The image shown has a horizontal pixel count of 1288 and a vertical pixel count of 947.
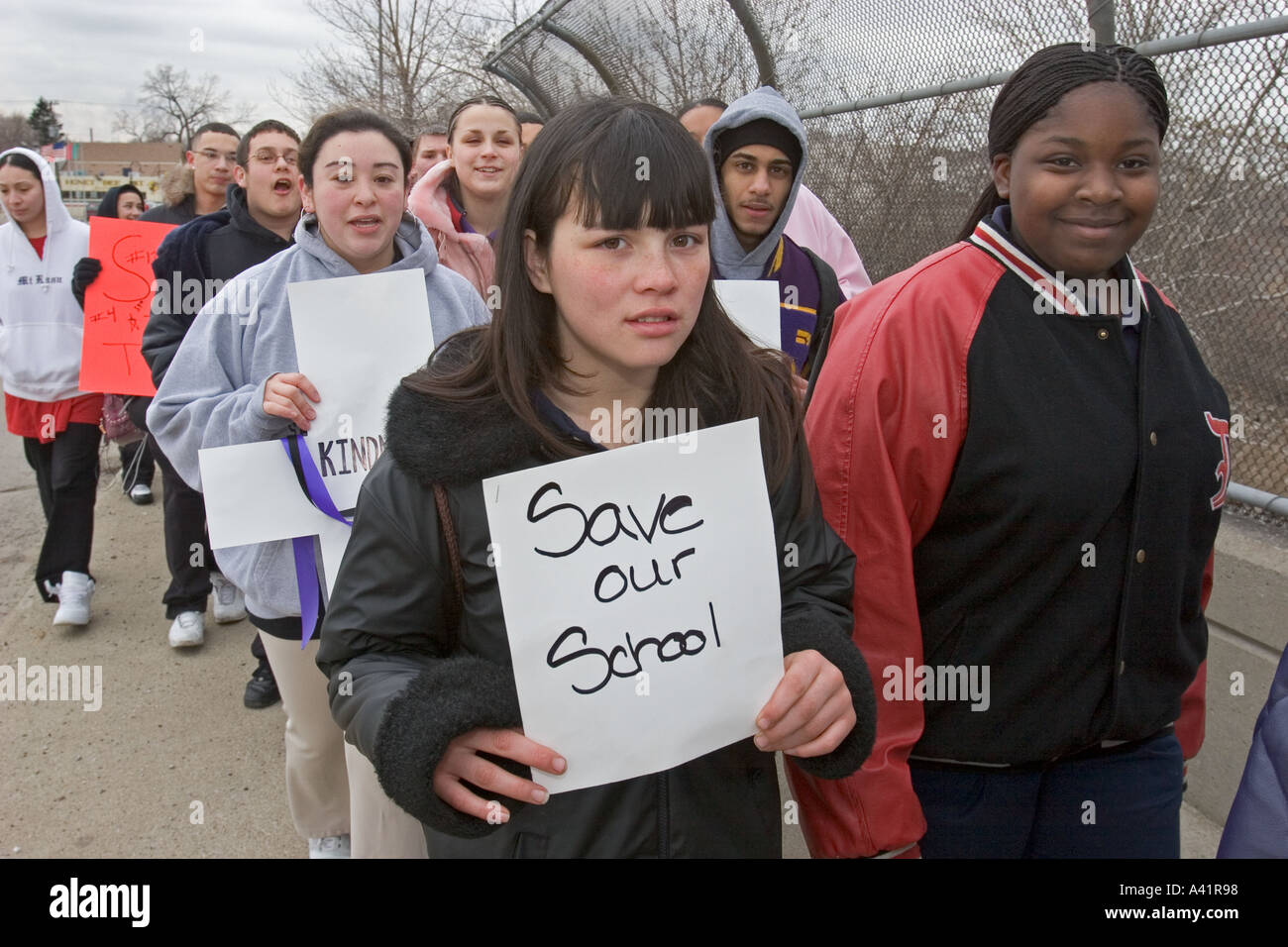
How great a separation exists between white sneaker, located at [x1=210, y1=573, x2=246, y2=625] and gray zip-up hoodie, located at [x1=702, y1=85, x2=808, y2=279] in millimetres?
3303

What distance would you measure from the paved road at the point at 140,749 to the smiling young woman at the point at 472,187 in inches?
82.1

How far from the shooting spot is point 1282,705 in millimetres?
1412

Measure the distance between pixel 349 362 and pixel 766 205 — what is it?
1473 millimetres

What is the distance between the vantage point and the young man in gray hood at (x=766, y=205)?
3.21 m

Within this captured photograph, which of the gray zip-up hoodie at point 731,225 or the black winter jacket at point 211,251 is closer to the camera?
the gray zip-up hoodie at point 731,225

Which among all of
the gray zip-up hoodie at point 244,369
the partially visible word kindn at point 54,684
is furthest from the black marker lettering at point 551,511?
the partially visible word kindn at point 54,684

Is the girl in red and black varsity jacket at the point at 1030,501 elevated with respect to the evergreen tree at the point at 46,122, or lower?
lower

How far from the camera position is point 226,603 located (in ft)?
16.9

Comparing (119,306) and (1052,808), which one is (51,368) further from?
(1052,808)

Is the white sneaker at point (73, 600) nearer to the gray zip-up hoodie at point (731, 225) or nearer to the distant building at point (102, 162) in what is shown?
the gray zip-up hoodie at point (731, 225)

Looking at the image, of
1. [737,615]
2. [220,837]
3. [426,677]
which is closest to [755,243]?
[737,615]

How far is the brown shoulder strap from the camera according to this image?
147 cm

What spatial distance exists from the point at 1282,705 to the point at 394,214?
2.42 metres

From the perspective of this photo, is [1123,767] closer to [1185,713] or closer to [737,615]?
[1185,713]
